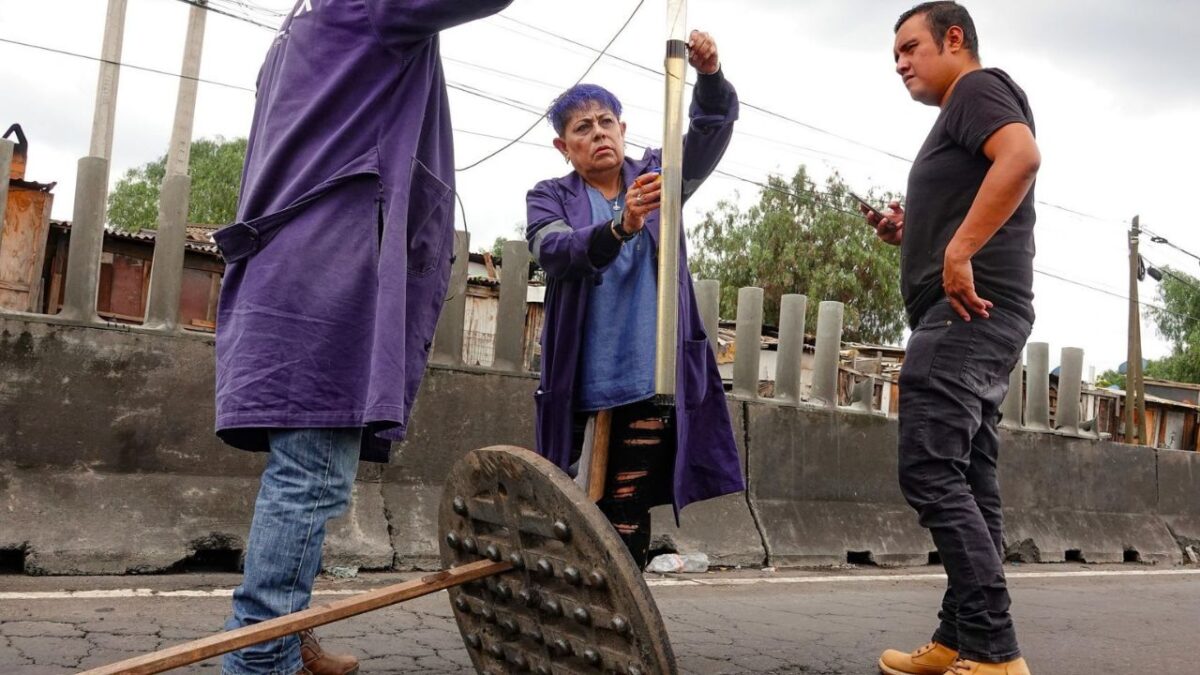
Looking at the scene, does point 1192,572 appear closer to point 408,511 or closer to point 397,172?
point 408,511

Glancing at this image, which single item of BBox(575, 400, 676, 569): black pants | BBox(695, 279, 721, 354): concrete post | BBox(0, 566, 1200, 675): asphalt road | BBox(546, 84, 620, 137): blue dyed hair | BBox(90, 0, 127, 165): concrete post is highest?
BBox(90, 0, 127, 165): concrete post

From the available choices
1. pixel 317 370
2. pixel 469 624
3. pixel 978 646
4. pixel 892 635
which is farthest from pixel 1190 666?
pixel 317 370

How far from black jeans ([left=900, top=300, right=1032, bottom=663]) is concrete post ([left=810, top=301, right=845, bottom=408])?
380 cm

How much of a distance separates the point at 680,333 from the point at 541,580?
44.9 inches

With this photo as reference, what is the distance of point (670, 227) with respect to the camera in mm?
2432

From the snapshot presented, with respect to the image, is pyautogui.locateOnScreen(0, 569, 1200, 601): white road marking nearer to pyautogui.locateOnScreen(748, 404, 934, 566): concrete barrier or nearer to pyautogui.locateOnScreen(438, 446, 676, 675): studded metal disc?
pyautogui.locateOnScreen(748, 404, 934, 566): concrete barrier

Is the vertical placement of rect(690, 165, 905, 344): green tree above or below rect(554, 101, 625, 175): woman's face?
above

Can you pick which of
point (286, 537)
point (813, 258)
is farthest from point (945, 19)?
point (813, 258)

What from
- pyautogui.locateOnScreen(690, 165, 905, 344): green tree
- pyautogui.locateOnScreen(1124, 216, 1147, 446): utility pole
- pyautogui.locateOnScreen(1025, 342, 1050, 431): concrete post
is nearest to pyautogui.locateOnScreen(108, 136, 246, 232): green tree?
pyautogui.locateOnScreen(690, 165, 905, 344): green tree

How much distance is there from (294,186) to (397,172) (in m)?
0.22

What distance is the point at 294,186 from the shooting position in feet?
7.43

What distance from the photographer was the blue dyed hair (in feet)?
10.1

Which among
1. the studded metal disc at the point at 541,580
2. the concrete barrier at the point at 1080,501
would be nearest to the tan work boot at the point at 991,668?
the studded metal disc at the point at 541,580

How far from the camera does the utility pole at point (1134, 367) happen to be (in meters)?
27.3
